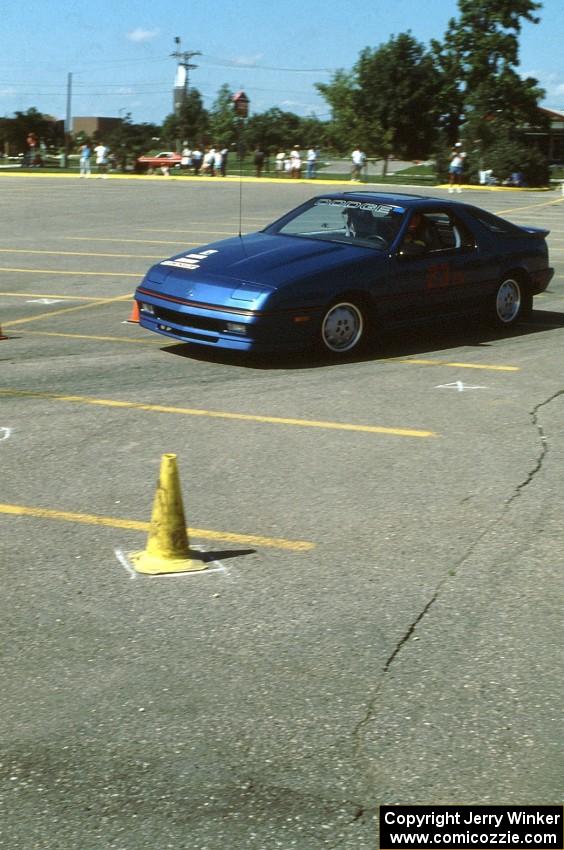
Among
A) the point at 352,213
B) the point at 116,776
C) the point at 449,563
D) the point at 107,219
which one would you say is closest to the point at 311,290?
the point at 352,213

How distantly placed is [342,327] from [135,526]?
15.4ft

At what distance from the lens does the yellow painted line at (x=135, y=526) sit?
18.6 feet

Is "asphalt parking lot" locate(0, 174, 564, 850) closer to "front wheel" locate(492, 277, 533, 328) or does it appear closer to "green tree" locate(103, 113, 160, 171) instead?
"front wheel" locate(492, 277, 533, 328)

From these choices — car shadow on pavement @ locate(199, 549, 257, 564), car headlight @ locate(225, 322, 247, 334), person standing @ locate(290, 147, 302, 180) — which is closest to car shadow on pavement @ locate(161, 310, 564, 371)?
car headlight @ locate(225, 322, 247, 334)

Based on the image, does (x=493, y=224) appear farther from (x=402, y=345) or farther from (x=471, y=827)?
(x=471, y=827)

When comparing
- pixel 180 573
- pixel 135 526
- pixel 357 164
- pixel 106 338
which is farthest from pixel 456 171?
pixel 180 573

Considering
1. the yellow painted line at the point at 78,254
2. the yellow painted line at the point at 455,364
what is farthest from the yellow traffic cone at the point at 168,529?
the yellow painted line at the point at 78,254

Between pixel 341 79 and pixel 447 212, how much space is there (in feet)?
371

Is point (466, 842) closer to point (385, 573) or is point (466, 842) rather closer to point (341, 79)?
point (385, 573)

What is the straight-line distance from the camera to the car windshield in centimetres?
1075

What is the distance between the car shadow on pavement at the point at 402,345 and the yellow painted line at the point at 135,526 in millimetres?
4167

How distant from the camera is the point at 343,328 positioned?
33.5 feet

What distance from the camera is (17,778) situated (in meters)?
3.52

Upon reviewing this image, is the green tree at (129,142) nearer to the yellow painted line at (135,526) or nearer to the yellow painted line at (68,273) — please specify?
the yellow painted line at (68,273)
